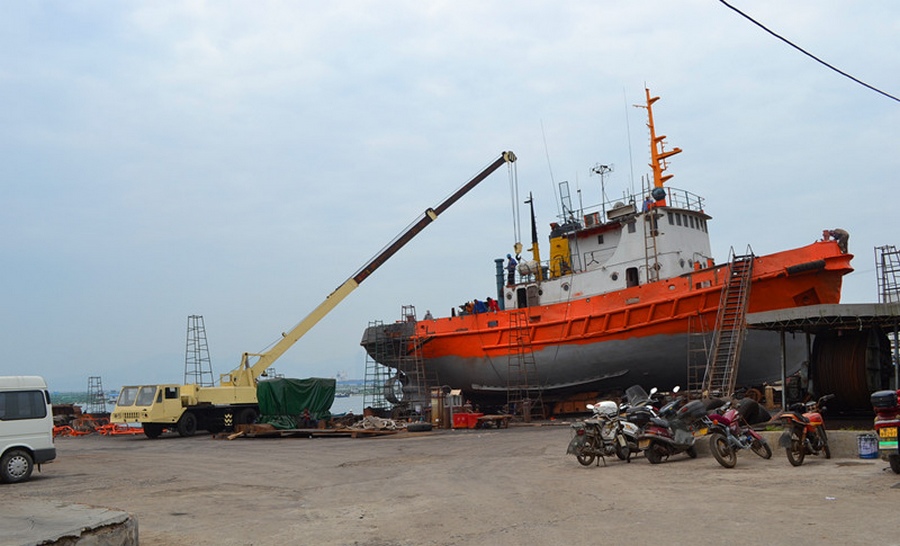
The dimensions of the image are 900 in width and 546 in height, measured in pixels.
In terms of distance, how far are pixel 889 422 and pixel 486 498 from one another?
4.74 metres

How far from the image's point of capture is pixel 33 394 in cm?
1307

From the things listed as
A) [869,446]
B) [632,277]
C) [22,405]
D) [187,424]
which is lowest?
[187,424]

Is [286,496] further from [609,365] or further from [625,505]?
[609,365]

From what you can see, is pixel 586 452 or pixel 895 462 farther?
pixel 586 452

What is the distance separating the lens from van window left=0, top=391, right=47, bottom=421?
1266cm

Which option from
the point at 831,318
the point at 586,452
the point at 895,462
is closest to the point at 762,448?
the point at 586,452

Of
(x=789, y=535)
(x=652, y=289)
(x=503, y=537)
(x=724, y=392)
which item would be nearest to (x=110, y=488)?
(x=503, y=537)

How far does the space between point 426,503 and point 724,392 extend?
11.1m

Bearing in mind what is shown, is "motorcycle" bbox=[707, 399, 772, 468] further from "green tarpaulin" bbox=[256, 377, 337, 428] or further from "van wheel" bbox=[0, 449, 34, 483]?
"green tarpaulin" bbox=[256, 377, 337, 428]

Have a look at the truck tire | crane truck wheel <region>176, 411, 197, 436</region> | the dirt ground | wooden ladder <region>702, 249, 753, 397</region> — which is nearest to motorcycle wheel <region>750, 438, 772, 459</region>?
the dirt ground

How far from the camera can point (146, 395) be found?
24.8m

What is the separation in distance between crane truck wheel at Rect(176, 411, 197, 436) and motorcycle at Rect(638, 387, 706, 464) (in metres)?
17.1

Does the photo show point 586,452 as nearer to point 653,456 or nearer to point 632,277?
point 653,456

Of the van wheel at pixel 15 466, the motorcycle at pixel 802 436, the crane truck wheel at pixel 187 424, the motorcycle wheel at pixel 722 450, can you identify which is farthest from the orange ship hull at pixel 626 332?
the van wheel at pixel 15 466
